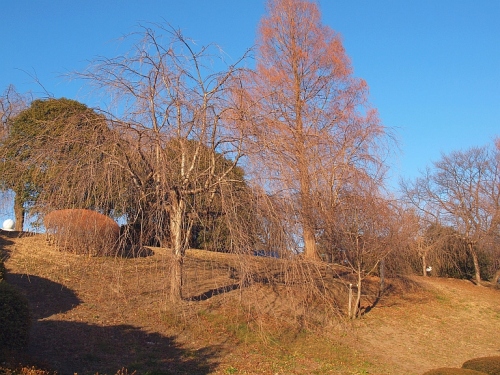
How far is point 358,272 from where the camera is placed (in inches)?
534

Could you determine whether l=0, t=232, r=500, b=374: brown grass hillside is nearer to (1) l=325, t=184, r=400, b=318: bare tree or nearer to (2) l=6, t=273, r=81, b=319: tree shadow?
(2) l=6, t=273, r=81, b=319: tree shadow

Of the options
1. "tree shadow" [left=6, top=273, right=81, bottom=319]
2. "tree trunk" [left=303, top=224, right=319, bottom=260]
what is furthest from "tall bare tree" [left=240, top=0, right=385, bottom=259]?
"tree shadow" [left=6, top=273, right=81, bottom=319]

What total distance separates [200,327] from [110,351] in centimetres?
203

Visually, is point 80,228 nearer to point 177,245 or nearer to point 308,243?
point 177,245

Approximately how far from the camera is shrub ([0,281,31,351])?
728 cm

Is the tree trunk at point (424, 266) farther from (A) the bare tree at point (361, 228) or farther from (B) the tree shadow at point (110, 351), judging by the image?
(B) the tree shadow at point (110, 351)

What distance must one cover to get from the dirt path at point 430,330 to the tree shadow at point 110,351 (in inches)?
158

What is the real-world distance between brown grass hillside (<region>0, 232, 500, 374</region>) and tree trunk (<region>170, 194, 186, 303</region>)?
21 cm

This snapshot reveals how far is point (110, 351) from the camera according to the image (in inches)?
333

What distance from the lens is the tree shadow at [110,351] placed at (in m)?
7.75

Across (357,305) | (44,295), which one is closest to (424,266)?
(357,305)

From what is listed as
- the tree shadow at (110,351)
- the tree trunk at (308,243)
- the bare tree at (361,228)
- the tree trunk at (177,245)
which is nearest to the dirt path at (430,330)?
the bare tree at (361,228)

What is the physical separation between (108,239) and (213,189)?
211 cm

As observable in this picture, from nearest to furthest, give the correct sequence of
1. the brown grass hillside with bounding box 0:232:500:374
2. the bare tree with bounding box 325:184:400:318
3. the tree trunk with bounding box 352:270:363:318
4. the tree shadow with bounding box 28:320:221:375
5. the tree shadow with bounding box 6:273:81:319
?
the tree shadow with bounding box 28:320:221:375
the brown grass hillside with bounding box 0:232:500:374
the tree shadow with bounding box 6:273:81:319
the bare tree with bounding box 325:184:400:318
the tree trunk with bounding box 352:270:363:318
